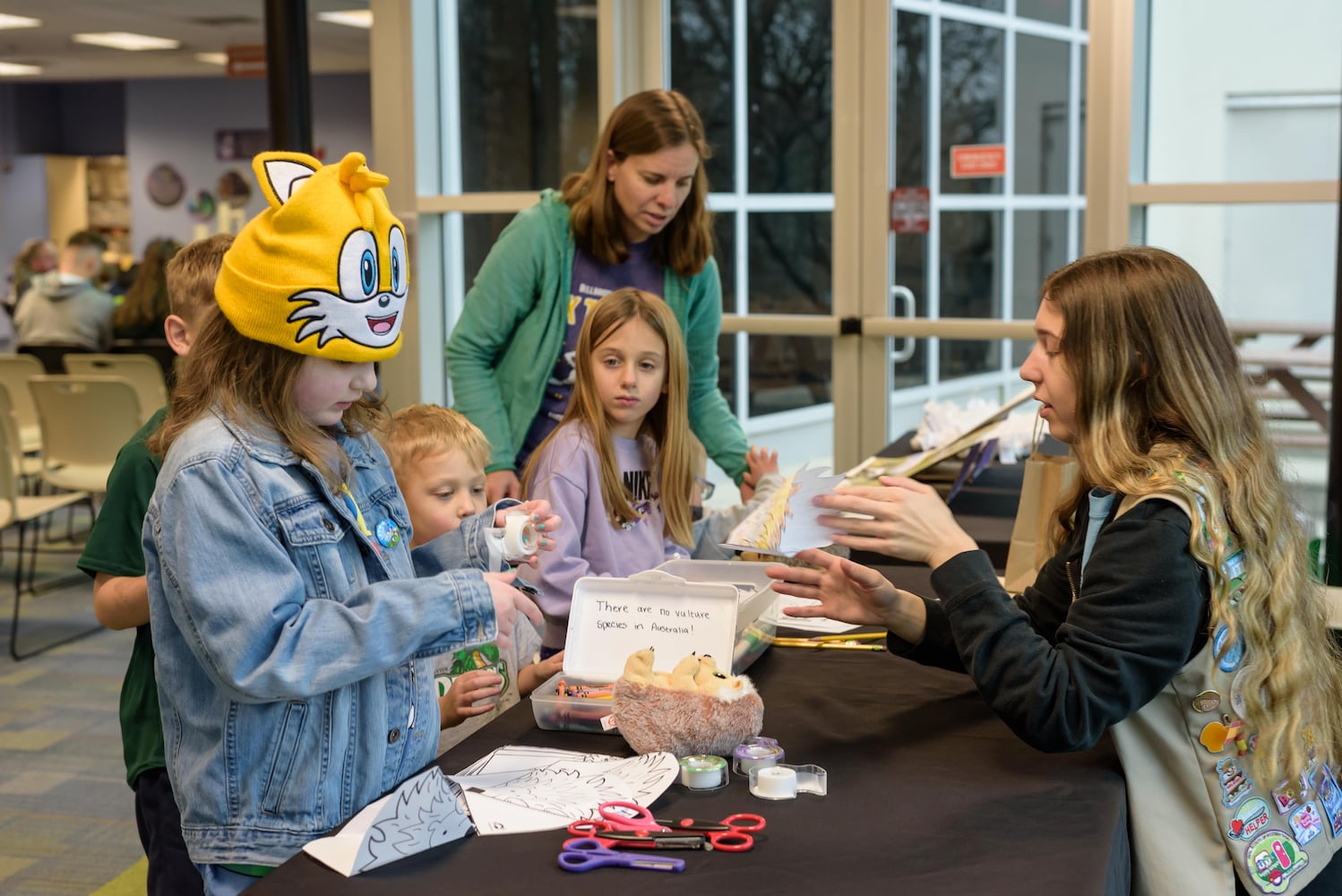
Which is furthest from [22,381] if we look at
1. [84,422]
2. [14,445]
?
[84,422]

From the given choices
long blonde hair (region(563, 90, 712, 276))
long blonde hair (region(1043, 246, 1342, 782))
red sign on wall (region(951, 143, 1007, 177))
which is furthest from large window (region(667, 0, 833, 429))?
long blonde hair (region(1043, 246, 1342, 782))

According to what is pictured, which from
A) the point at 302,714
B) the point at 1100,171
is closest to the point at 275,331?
the point at 302,714

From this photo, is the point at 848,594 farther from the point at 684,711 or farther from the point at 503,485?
the point at 503,485

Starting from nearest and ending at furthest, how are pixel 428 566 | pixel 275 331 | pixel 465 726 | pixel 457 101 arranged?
pixel 275 331, pixel 428 566, pixel 465 726, pixel 457 101

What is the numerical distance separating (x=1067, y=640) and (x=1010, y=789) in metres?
0.17

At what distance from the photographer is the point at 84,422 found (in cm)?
517

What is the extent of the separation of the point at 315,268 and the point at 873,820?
743mm

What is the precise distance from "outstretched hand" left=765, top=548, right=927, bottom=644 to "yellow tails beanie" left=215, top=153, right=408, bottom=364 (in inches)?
21.9

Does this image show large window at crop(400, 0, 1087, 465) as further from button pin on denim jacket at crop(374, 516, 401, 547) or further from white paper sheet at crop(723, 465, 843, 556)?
button pin on denim jacket at crop(374, 516, 401, 547)

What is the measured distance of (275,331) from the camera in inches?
48.4

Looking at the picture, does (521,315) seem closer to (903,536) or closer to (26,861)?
(903,536)

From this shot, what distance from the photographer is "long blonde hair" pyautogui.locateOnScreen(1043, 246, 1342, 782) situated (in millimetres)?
1347

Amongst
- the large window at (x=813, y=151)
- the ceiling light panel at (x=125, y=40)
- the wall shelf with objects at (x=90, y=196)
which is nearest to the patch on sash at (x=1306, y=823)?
the large window at (x=813, y=151)

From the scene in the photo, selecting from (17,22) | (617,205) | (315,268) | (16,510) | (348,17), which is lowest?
(16,510)
